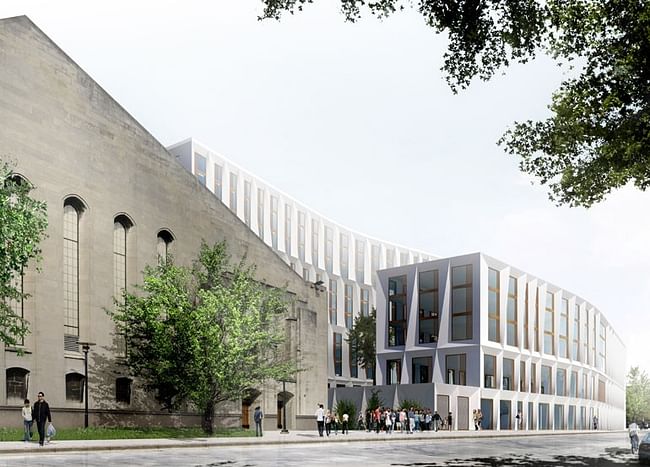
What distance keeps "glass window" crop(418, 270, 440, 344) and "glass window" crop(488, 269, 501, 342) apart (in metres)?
4.73

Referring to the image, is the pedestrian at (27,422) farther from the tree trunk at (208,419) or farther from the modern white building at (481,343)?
the modern white building at (481,343)

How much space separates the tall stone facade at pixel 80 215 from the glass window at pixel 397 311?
27774mm

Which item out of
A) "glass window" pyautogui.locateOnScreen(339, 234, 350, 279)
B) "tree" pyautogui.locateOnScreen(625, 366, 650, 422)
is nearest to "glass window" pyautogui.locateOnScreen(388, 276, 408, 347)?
"glass window" pyautogui.locateOnScreen(339, 234, 350, 279)

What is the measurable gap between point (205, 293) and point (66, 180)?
8.98 metres

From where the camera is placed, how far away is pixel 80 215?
4078 cm

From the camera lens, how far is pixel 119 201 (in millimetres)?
43031

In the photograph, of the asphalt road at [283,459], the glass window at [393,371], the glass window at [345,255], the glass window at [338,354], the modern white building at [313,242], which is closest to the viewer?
the asphalt road at [283,459]

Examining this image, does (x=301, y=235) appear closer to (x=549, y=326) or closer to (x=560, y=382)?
(x=549, y=326)

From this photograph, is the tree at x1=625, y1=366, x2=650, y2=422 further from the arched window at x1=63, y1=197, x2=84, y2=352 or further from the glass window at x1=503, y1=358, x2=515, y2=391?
the arched window at x1=63, y1=197, x2=84, y2=352

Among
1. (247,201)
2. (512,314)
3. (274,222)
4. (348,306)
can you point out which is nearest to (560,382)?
(512,314)

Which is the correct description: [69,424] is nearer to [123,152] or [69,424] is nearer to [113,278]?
[113,278]

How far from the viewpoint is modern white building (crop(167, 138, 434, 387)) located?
81.6 m

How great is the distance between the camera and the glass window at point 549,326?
253 feet

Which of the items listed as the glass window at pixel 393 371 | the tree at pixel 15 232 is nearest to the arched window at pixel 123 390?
the tree at pixel 15 232
